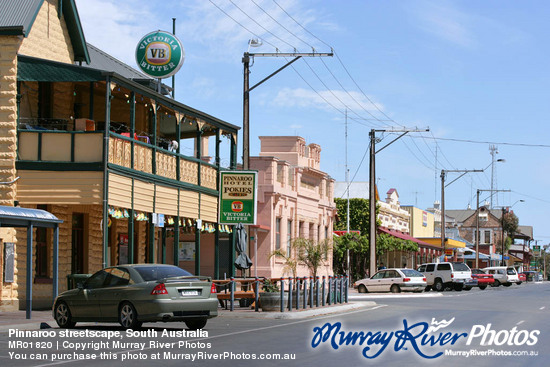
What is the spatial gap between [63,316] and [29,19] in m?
11.2

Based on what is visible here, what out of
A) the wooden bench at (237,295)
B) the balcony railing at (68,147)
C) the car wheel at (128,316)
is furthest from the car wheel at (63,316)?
the wooden bench at (237,295)

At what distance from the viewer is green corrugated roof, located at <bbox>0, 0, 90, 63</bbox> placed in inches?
1029

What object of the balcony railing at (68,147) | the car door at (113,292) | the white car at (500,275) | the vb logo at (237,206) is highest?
the balcony railing at (68,147)

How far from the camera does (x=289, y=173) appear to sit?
163 feet

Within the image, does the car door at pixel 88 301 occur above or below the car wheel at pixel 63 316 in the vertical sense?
above

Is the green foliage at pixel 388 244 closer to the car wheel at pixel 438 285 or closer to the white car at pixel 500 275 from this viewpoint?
the white car at pixel 500 275

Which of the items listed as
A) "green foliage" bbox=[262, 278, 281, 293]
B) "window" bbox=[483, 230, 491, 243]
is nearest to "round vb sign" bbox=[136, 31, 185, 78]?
"green foliage" bbox=[262, 278, 281, 293]

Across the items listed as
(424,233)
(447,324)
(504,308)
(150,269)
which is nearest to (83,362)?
(150,269)

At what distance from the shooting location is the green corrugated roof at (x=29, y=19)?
2612 cm

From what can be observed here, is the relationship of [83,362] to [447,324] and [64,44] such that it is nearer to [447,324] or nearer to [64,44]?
[447,324]

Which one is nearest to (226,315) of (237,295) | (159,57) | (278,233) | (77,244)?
(237,295)

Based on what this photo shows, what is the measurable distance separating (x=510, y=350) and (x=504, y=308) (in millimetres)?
16028

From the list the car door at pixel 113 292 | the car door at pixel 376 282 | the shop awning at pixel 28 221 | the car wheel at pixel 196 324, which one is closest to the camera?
the car door at pixel 113 292

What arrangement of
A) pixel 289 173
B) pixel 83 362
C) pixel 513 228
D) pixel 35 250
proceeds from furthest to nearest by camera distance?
1. pixel 513 228
2. pixel 289 173
3. pixel 35 250
4. pixel 83 362
